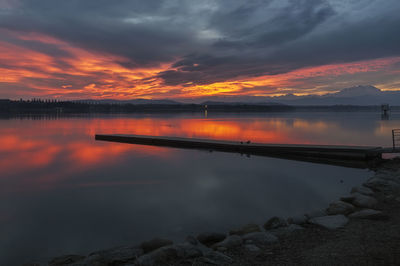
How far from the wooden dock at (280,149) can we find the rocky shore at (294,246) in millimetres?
10705

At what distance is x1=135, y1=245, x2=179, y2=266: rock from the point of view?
511cm

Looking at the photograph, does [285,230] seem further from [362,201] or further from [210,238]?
[362,201]

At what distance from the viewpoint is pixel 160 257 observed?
5.23m

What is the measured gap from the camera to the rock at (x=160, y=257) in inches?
201

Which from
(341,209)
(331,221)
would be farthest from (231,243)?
(341,209)

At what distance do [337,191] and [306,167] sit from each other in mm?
4998

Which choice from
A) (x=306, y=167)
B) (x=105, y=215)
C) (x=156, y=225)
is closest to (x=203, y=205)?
(x=156, y=225)

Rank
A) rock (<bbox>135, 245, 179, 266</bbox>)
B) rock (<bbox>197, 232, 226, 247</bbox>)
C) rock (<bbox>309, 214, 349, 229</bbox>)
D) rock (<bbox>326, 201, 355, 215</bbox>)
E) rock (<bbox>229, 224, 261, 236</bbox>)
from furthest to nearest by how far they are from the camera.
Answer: rock (<bbox>326, 201, 355, 215</bbox>), rock (<bbox>229, 224, 261, 236</bbox>), rock (<bbox>197, 232, 226, 247</bbox>), rock (<bbox>309, 214, 349, 229</bbox>), rock (<bbox>135, 245, 179, 266</bbox>)

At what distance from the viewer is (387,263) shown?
4.41 m

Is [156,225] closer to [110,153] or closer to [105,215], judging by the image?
[105,215]

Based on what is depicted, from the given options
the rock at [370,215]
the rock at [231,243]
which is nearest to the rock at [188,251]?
the rock at [231,243]

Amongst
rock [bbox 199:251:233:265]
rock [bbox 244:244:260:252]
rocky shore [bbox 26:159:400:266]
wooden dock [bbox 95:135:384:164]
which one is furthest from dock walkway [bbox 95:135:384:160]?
rock [bbox 199:251:233:265]

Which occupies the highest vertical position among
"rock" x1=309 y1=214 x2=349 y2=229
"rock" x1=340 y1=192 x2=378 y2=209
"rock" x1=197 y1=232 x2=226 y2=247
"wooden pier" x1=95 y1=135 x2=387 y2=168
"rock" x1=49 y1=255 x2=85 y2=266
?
"wooden pier" x1=95 y1=135 x2=387 y2=168

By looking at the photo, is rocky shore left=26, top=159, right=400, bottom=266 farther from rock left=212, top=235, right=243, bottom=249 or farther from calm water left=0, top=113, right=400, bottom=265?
calm water left=0, top=113, right=400, bottom=265
